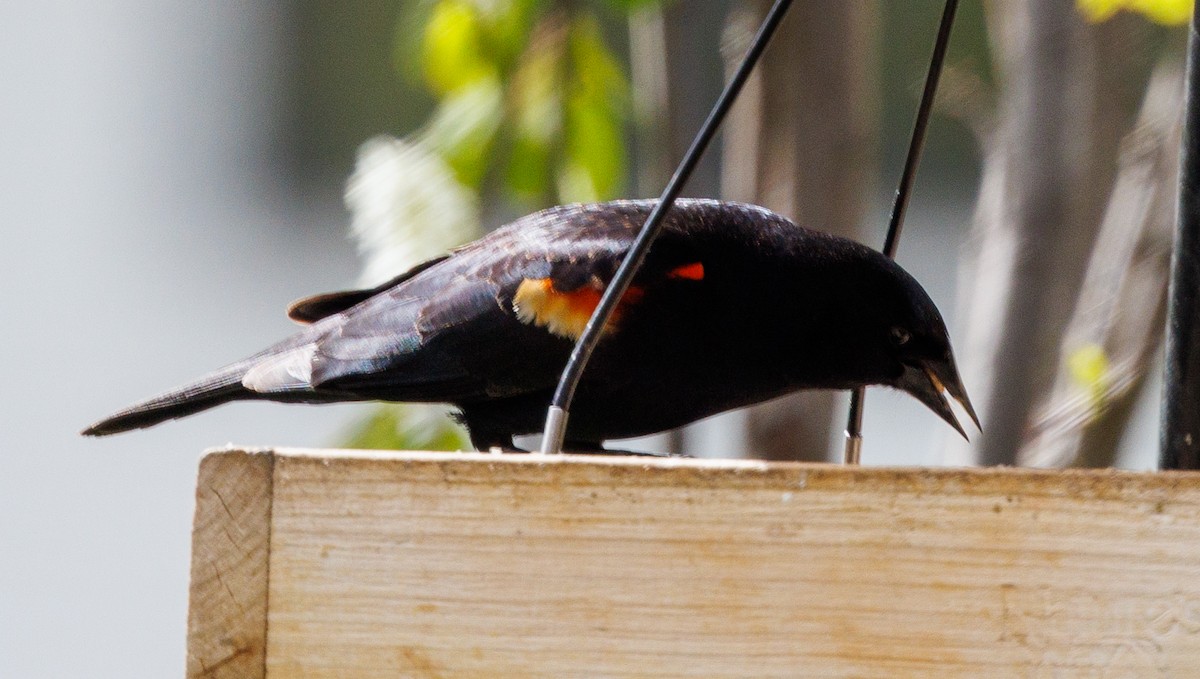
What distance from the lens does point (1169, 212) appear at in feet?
8.38

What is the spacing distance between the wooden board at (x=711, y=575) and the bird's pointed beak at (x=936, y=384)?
64 cm

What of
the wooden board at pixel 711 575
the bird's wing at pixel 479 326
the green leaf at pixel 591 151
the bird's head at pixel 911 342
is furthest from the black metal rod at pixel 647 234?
the green leaf at pixel 591 151

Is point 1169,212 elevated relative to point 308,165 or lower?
lower

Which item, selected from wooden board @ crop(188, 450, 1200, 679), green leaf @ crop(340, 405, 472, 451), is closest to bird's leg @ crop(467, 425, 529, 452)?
green leaf @ crop(340, 405, 472, 451)

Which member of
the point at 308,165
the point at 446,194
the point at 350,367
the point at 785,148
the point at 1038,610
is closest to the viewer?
the point at 1038,610

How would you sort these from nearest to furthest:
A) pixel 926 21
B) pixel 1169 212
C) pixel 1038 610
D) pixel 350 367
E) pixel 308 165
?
pixel 1038 610 < pixel 350 367 < pixel 1169 212 < pixel 926 21 < pixel 308 165

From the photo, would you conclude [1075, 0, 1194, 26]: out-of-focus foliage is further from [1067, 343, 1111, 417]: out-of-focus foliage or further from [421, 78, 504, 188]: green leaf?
[421, 78, 504, 188]: green leaf

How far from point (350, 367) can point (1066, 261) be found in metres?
1.53

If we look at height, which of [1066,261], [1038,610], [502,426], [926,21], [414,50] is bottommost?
[1038,610]

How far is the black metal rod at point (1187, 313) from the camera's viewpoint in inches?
53.6

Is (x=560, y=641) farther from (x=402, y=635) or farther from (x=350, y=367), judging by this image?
(x=350, y=367)

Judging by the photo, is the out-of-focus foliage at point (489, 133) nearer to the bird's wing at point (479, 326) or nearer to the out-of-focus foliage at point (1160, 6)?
the bird's wing at point (479, 326)

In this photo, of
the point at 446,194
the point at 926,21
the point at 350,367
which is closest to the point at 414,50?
the point at 446,194

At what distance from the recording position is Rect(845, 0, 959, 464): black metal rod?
1.49m
